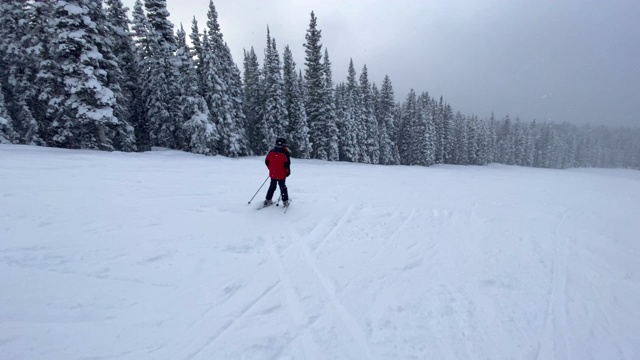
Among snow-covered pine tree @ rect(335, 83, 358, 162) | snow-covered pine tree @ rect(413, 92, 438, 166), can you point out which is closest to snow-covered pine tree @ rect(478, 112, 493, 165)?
snow-covered pine tree @ rect(413, 92, 438, 166)

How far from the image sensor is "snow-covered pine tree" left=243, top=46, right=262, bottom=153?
39.3 m

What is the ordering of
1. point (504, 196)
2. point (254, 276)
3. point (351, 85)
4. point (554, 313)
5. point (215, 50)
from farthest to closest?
point (351, 85)
point (215, 50)
point (504, 196)
point (254, 276)
point (554, 313)

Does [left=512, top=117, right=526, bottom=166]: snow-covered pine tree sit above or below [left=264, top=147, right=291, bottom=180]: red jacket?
above

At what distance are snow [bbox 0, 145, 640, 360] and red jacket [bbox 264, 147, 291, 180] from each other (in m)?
1.13

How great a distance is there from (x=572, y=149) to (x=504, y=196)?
407ft

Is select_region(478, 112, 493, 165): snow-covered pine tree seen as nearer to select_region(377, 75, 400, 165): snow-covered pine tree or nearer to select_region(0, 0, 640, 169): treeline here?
select_region(377, 75, 400, 165): snow-covered pine tree

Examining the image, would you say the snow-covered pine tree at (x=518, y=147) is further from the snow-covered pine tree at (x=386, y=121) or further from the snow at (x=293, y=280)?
the snow at (x=293, y=280)

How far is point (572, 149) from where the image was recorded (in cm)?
10169

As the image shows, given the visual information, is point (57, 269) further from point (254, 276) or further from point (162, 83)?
point (162, 83)

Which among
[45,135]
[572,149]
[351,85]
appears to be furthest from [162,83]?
[572,149]

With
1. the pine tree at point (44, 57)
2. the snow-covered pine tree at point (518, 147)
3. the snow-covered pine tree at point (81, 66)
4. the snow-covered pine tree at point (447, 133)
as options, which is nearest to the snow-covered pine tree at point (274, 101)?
the snow-covered pine tree at point (81, 66)

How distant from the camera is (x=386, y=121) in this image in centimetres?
5016

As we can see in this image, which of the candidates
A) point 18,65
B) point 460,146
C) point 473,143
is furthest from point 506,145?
point 18,65

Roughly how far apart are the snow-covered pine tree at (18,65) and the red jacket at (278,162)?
2626cm
